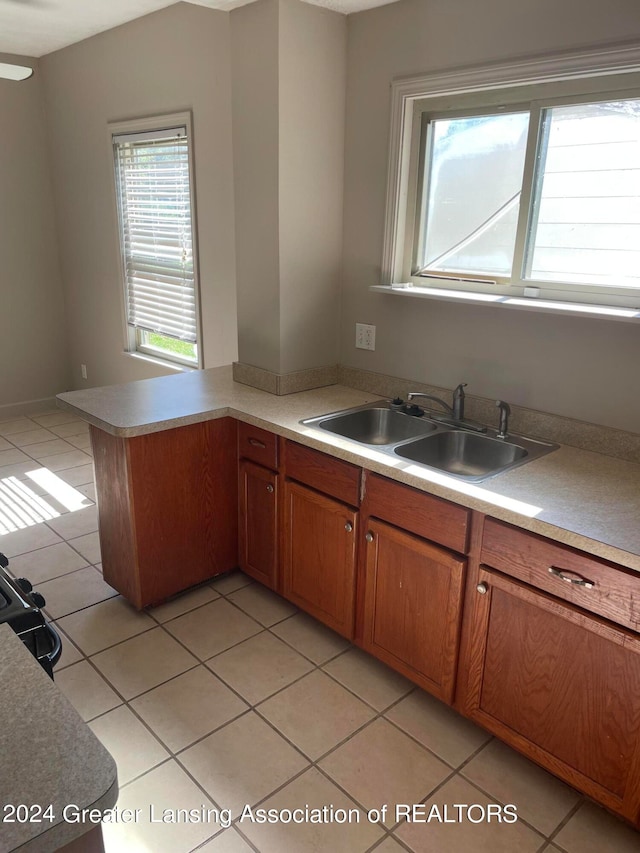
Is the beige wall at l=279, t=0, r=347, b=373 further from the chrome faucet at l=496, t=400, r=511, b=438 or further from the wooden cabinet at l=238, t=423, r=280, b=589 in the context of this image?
the chrome faucet at l=496, t=400, r=511, b=438

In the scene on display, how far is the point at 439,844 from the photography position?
1.74m

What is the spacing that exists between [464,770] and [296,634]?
2.77ft

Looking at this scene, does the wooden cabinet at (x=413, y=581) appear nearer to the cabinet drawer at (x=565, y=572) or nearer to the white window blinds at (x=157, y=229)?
the cabinet drawer at (x=565, y=572)

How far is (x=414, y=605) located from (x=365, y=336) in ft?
4.19

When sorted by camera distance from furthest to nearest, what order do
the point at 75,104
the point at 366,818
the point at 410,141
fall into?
the point at 75,104, the point at 410,141, the point at 366,818

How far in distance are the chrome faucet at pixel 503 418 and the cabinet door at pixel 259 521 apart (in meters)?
0.89

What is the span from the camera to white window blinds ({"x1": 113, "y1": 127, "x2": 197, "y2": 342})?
3.77m

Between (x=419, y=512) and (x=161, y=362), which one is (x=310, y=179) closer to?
(x=419, y=512)

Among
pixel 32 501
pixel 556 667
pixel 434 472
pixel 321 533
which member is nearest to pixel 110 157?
pixel 32 501

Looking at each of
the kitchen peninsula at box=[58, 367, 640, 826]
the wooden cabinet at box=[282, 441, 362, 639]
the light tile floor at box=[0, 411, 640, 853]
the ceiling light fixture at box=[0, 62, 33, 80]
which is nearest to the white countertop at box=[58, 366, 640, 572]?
the kitchen peninsula at box=[58, 367, 640, 826]

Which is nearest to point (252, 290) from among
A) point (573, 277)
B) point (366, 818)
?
point (573, 277)

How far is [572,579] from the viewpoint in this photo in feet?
5.50

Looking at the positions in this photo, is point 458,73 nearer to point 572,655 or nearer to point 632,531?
point 632,531

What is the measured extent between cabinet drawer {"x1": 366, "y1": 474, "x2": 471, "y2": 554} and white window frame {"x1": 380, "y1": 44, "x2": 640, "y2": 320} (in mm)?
759
